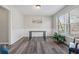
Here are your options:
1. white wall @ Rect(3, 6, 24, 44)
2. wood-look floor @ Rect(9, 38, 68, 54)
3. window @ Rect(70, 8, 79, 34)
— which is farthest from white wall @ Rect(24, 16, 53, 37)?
wood-look floor @ Rect(9, 38, 68, 54)

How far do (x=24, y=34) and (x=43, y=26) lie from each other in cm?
195

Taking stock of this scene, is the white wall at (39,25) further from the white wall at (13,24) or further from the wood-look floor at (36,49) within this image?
the wood-look floor at (36,49)

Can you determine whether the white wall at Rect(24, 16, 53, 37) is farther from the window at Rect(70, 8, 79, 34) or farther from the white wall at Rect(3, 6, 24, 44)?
the window at Rect(70, 8, 79, 34)

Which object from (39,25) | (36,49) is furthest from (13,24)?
(39,25)

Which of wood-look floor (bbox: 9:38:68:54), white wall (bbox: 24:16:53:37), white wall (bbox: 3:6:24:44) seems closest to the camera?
wood-look floor (bbox: 9:38:68:54)

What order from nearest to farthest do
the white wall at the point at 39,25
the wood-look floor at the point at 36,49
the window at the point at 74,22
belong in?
the wood-look floor at the point at 36,49
the window at the point at 74,22
the white wall at the point at 39,25

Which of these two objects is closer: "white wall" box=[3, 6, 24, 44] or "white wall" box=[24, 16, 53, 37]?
"white wall" box=[3, 6, 24, 44]

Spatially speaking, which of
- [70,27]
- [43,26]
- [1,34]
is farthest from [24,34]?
[70,27]

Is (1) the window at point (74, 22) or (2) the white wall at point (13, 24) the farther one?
(2) the white wall at point (13, 24)

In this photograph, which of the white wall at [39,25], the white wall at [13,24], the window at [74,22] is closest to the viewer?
the window at [74,22]

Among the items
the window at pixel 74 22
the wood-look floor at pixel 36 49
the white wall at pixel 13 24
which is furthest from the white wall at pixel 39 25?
the wood-look floor at pixel 36 49

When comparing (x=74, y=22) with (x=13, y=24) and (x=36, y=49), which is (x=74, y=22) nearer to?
(x=36, y=49)
